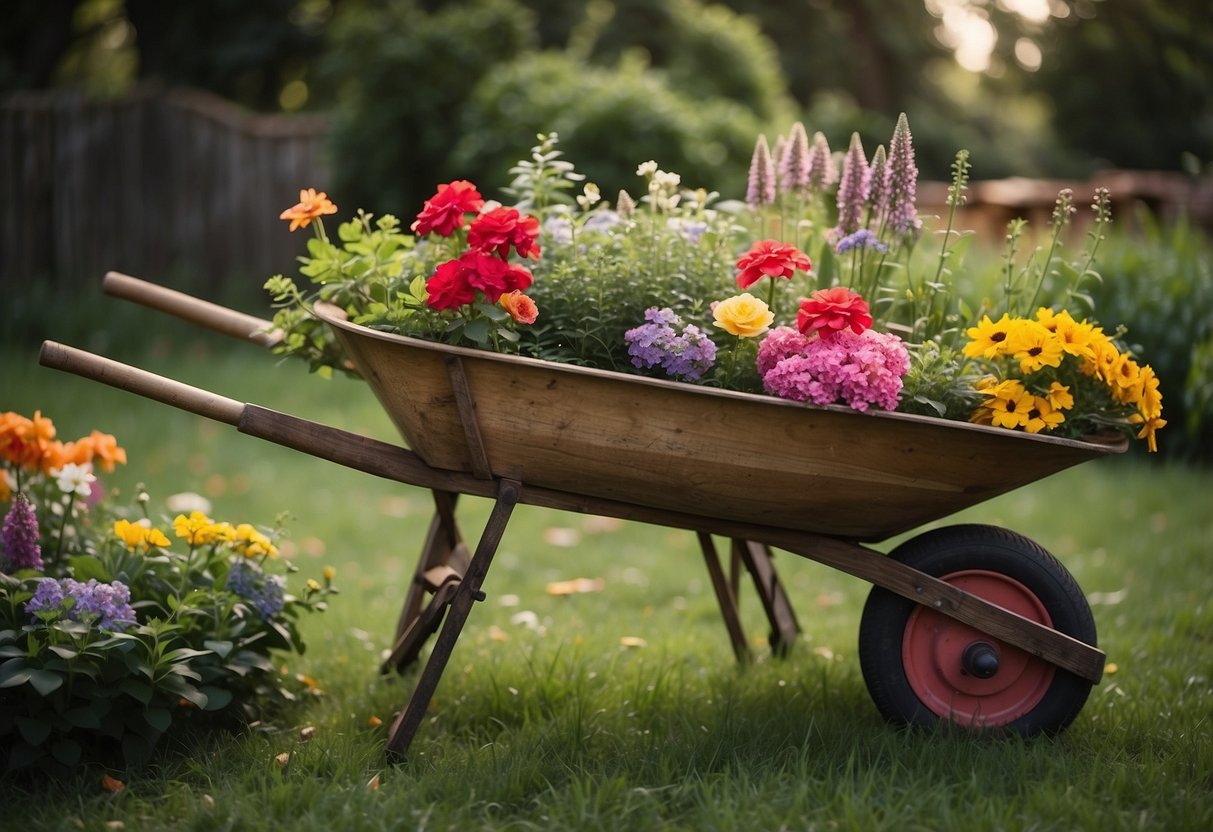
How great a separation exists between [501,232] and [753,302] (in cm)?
53

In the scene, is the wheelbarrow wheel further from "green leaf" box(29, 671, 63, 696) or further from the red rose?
"green leaf" box(29, 671, 63, 696)

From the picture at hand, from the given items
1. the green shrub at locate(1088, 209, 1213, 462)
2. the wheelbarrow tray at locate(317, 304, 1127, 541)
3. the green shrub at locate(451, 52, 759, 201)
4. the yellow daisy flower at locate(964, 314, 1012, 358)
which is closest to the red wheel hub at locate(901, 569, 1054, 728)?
the wheelbarrow tray at locate(317, 304, 1127, 541)

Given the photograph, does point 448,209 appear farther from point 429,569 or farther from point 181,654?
point 181,654

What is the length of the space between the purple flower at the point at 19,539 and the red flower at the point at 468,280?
3.81 ft

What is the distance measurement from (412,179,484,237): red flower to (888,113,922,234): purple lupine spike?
92 cm

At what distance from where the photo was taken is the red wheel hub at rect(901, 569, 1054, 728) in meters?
2.33

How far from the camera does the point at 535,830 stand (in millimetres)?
1943

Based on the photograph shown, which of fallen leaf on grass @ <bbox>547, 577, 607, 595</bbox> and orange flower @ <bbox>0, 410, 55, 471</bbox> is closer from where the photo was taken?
orange flower @ <bbox>0, 410, 55, 471</bbox>

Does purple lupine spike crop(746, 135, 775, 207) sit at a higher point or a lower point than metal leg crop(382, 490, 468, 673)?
higher

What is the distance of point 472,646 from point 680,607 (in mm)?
830

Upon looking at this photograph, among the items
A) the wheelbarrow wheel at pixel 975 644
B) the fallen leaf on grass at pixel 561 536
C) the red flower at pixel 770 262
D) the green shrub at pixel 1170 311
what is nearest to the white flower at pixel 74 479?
the red flower at pixel 770 262

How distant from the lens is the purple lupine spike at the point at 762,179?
8.45ft

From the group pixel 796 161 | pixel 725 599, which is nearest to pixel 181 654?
pixel 725 599

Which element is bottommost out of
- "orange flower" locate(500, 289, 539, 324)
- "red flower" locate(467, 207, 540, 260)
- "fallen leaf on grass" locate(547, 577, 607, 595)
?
"fallen leaf on grass" locate(547, 577, 607, 595)
